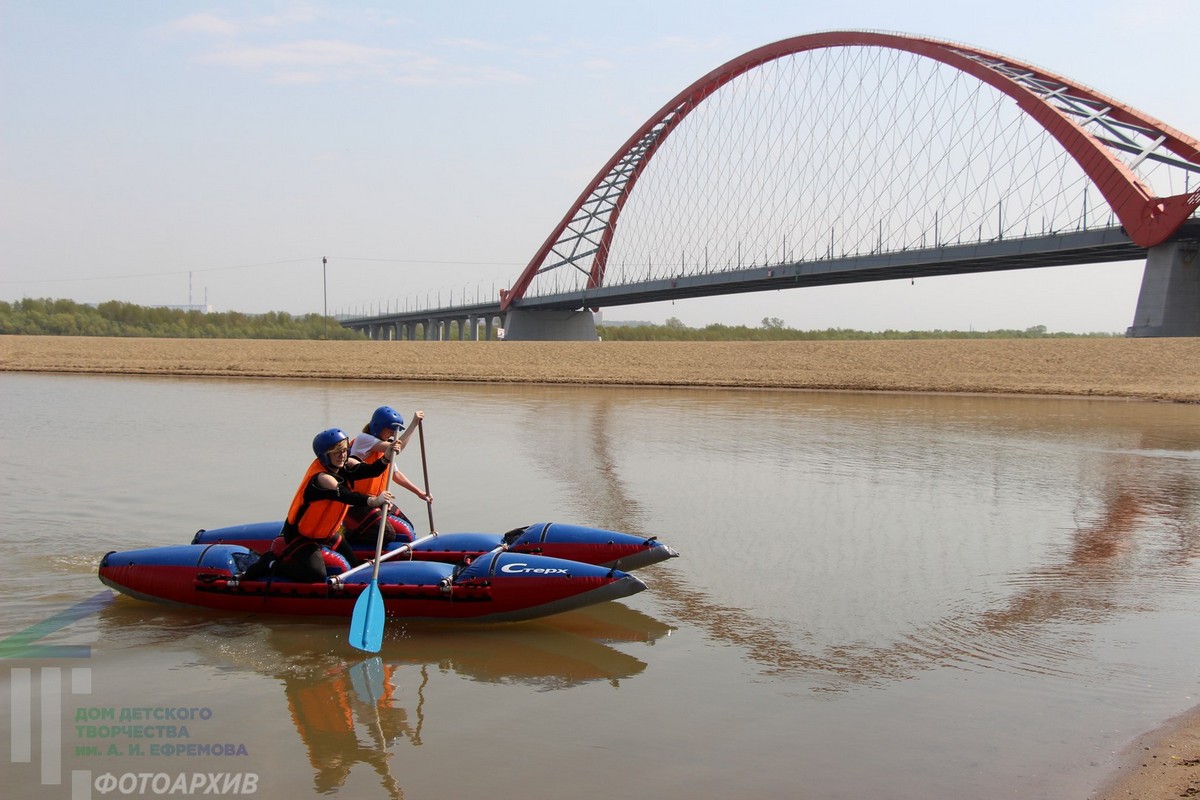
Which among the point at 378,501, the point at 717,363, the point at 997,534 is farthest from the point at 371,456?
the point at 717,363

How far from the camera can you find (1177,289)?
3825cm

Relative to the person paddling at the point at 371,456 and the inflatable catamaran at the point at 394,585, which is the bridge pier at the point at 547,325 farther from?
the inflatable catamaran at the point at 394,585

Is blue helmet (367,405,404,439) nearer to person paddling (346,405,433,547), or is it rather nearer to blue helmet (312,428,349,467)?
person paddling (346,405,433,547)

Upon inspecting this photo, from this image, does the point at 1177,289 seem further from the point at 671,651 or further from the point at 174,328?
the point at 174,328

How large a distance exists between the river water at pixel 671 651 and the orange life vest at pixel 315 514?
2.09ft

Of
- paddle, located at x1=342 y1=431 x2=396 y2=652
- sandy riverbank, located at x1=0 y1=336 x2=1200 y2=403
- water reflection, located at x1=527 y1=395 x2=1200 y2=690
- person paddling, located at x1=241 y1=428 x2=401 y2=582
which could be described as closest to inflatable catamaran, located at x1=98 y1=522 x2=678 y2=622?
person paddling, located at x1=241 y1=428 x2=401 y2=582

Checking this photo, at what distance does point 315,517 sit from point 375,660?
137cm

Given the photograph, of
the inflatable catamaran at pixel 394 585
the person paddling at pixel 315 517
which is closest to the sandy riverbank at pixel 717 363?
the inflatable catamaran at pixel 394 585

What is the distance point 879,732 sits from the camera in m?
5.17

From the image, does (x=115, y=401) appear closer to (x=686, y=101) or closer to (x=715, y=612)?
(x=715, y=612)

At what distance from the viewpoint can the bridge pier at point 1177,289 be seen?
125ft

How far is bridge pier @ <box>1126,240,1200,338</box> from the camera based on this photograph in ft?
125

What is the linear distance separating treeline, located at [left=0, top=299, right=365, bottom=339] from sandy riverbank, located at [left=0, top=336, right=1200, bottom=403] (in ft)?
111

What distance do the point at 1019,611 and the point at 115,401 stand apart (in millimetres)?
22202
